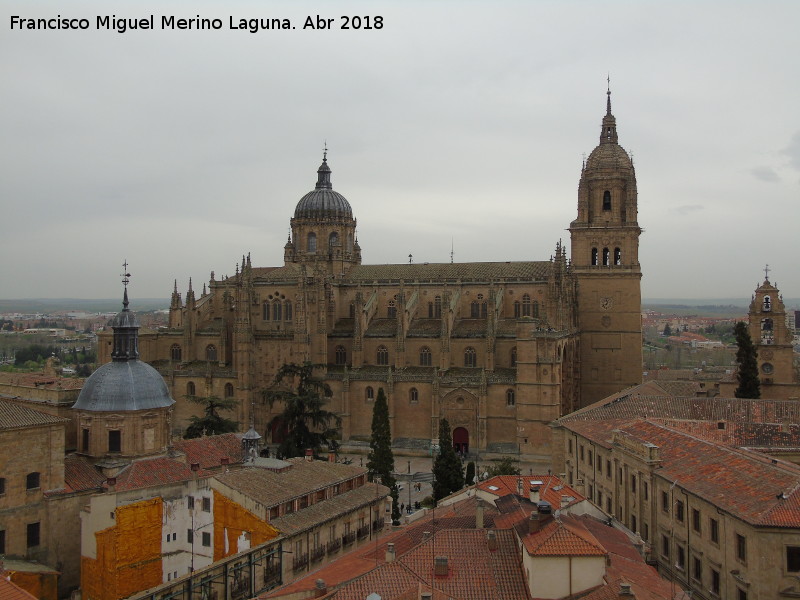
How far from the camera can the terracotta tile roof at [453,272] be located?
7056cm

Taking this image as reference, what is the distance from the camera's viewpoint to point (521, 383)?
62219 mm

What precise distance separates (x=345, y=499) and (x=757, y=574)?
18.9 m

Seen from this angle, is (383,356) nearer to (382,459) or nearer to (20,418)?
(382,459)

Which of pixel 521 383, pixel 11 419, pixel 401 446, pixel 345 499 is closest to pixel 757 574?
pixel 345 499

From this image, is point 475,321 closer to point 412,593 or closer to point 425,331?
point 425,331

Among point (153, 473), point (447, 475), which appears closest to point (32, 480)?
point (153, 473)

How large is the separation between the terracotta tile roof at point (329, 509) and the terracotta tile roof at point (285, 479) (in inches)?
29.2

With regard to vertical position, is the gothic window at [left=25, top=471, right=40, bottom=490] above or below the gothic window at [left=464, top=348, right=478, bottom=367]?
below

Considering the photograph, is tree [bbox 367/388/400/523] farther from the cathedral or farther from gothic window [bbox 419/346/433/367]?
gothic window [bbox 419/346/433/367]

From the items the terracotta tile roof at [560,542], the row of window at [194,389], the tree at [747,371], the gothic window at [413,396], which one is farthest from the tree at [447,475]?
the row of window at [194,389]

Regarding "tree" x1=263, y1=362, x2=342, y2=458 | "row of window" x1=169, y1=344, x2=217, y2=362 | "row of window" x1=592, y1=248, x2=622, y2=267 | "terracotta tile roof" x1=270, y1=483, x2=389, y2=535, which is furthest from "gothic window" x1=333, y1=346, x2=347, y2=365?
"terracotta tile roof" x1=270, y1=483, x2=389, y2=535

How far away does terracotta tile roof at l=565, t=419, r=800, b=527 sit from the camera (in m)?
27.1

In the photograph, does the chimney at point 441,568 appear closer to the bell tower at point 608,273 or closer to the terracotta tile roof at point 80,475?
the terracotta tile roof at point 80,475

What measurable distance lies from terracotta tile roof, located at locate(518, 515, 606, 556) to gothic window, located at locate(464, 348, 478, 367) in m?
41.6
